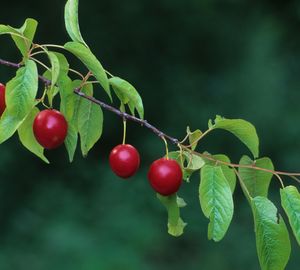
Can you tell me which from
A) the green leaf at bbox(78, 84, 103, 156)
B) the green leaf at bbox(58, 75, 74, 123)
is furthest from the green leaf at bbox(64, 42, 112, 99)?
the green leaf at bbox(78, 84, 103, 156)

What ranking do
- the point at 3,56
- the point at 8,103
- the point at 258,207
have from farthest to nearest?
the point at 3,56 < the point at 258,207 < the point at 8,103

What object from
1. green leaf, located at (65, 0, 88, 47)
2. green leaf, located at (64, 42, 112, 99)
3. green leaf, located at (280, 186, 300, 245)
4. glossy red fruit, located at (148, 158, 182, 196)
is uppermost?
green leaf, located at (64, 42, 112, 99)

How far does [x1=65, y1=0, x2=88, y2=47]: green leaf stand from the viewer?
0.98 metres

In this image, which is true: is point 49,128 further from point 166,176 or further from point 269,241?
point 269,241

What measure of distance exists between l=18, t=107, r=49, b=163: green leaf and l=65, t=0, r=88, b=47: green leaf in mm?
130

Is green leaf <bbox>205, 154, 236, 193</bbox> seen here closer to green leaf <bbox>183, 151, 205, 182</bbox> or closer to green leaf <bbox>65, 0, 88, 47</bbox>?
green leaf <bbox>183, 151, 205, 182</bbox>

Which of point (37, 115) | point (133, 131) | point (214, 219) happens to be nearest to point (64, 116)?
point (37, 115)

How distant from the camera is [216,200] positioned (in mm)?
979

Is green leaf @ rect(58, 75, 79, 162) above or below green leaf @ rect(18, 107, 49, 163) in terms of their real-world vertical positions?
above

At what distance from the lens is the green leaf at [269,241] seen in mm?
983

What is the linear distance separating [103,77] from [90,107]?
171 mm

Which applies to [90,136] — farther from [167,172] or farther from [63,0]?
[63,0]

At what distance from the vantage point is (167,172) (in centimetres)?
104

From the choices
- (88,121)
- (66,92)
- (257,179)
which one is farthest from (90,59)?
(257,179)
